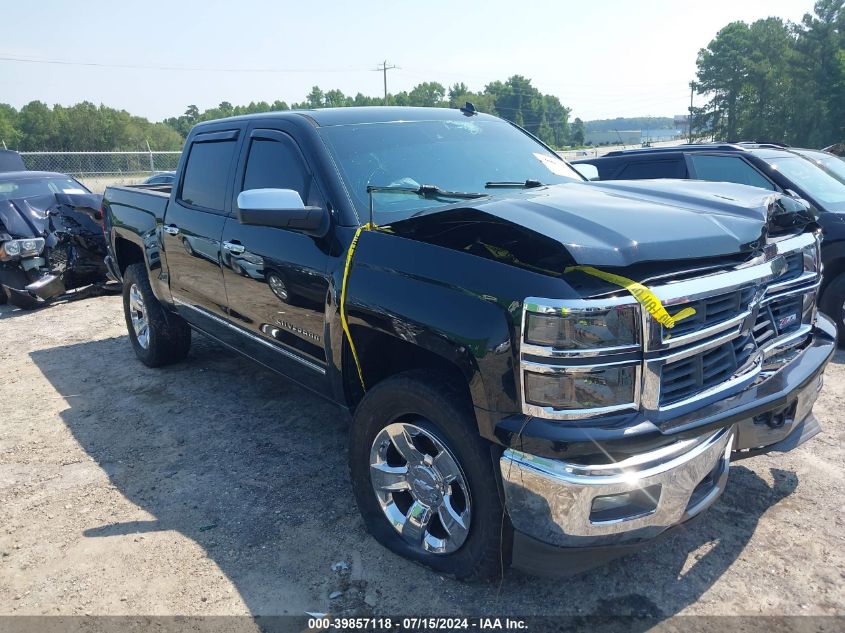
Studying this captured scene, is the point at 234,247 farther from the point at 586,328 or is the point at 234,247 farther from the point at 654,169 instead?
the point at 654,169

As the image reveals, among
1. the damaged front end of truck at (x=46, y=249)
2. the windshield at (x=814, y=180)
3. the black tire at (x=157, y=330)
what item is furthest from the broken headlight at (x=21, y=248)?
the windshield at (x=814, y=180)

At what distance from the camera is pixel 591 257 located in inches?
86.5

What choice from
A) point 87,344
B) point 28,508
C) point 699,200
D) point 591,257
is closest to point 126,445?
point 28,508

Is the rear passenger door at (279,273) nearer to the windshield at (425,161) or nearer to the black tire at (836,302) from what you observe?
the windshield at (425,161)

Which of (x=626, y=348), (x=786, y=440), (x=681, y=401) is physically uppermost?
(x=626, y=348)

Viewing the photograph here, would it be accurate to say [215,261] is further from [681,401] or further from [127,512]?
[681,401]

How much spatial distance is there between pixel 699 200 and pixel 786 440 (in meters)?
1.14

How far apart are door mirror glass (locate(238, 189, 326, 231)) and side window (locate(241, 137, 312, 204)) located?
319mm

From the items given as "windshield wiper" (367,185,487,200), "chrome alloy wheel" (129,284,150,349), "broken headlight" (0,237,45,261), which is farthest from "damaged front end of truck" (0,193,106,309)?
"windshield wiper" (367,185,487,200)

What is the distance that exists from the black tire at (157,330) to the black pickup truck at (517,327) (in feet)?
6.42

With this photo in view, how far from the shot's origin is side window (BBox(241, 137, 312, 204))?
3.45 m

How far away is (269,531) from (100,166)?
848 inches

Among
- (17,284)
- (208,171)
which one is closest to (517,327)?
(208,171)

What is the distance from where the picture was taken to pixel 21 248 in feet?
26.2
